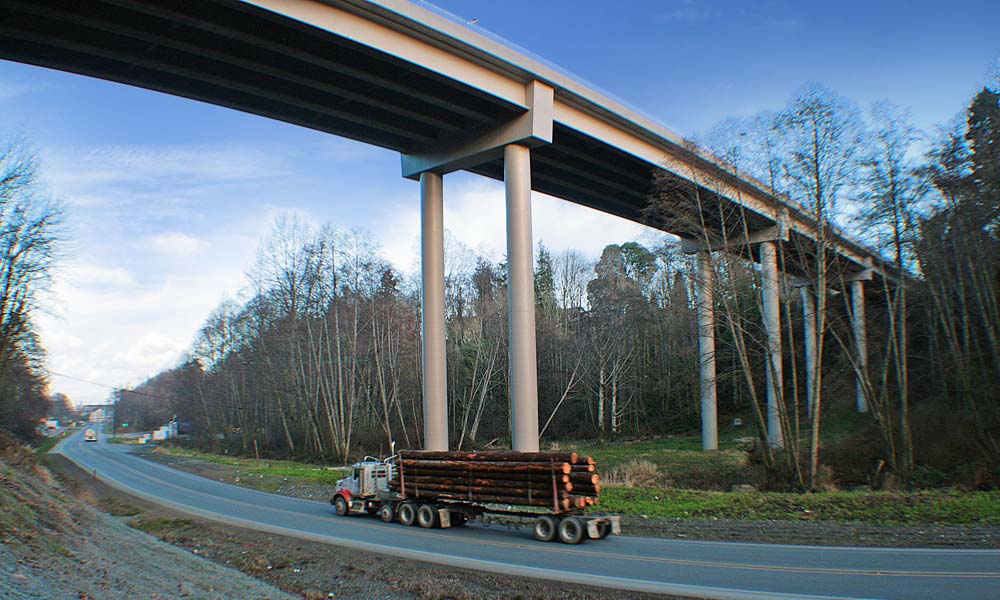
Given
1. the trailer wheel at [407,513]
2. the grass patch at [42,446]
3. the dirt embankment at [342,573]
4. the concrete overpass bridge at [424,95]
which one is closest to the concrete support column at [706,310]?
the concrete overpass bridge at [424,95]

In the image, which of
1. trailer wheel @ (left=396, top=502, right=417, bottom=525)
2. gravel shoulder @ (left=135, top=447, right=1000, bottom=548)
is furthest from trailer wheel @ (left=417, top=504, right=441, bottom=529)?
gravel shoulder @ (left=135, top=447, right=1000, bottom=548)

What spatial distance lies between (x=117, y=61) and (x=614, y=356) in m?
40.5

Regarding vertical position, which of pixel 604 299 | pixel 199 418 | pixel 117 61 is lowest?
pixel 199 418

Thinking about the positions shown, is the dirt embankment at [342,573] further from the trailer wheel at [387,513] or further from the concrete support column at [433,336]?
the concrete support column at [433,336]

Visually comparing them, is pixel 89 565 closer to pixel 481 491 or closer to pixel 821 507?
pixel 481 491

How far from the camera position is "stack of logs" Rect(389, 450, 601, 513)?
44.8 ft

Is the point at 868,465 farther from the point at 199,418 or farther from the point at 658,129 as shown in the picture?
the point at 199,418

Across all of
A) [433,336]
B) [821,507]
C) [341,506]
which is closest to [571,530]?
[821,507]

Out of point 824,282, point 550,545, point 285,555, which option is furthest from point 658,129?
point 285,555

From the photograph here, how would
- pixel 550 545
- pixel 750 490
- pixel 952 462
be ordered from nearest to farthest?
pixel 550 545 < pixel 750 490 < pixel 952 462

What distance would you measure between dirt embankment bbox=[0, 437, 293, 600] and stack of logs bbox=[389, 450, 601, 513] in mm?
5605

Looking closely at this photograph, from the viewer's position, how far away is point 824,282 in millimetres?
22625

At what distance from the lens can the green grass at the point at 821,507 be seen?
→ 14250 mm

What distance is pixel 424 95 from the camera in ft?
68.8
